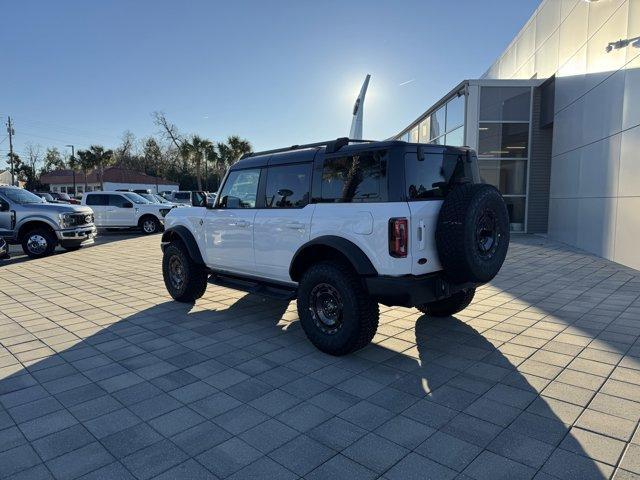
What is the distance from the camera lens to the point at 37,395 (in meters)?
3.45

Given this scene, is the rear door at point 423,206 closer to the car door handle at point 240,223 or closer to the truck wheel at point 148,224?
the car door handle at point 240,223

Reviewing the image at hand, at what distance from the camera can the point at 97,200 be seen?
17453 millimetres

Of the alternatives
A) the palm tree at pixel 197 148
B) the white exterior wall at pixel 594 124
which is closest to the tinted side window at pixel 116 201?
the white exterior wall at pixel 594 124

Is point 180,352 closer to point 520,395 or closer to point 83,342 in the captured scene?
point 83,342

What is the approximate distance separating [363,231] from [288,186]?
4.20ft

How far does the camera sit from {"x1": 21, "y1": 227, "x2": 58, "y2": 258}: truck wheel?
11.2 m

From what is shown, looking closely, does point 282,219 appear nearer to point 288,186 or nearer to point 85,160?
point 288,186

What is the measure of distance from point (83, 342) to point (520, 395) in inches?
166

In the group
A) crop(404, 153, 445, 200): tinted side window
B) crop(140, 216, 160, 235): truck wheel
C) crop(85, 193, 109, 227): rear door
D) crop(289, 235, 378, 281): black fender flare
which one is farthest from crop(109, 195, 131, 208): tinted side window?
crop(404, 153, 445, 200): tinted side window

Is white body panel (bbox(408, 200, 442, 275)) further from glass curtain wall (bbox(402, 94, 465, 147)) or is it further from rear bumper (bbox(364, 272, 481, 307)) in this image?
glass curtain wall (bbox(402, 94, 465, 147))

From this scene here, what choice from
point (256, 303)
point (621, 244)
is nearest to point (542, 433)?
point (256, 303)

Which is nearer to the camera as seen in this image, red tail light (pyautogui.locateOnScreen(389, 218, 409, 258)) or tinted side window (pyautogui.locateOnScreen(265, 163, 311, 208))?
red tail light (pyautogui.locateOnScreen(389, 218, 409, 258))

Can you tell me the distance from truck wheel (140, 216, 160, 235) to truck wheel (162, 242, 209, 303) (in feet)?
40.1

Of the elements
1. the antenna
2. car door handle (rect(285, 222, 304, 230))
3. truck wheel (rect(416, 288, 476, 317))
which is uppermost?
the antenna
